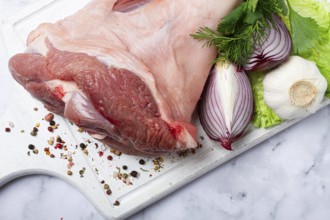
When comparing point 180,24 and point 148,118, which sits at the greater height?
point 180,24

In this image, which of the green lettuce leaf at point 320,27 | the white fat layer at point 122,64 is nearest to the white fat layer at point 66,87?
the white fat layer at point 122,64

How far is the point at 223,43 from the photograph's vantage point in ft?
7.42

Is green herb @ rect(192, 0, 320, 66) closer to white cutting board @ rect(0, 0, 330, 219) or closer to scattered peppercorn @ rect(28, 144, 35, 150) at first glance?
white cutting board @ rect(0, 0, 330, 219)

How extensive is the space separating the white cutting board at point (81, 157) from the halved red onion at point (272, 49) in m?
0.32

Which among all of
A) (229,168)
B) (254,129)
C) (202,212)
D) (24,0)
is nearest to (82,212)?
(202,212)

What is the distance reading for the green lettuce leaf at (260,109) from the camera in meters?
2.39

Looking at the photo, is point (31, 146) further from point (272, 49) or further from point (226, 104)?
point (272, 49)

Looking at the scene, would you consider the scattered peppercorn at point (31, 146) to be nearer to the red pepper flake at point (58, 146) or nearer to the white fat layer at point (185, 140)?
the red pepper flake at point (58, 146)

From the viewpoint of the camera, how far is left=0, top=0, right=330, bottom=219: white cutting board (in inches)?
95.6

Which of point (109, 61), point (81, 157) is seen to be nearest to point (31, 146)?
point (81, 157)

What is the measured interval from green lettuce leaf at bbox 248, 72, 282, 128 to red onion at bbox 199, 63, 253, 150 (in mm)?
69

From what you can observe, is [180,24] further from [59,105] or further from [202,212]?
[202,212]

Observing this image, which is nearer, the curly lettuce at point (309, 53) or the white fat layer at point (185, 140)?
the white fat layer at point (185, 140)

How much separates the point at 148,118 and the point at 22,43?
0.89m
